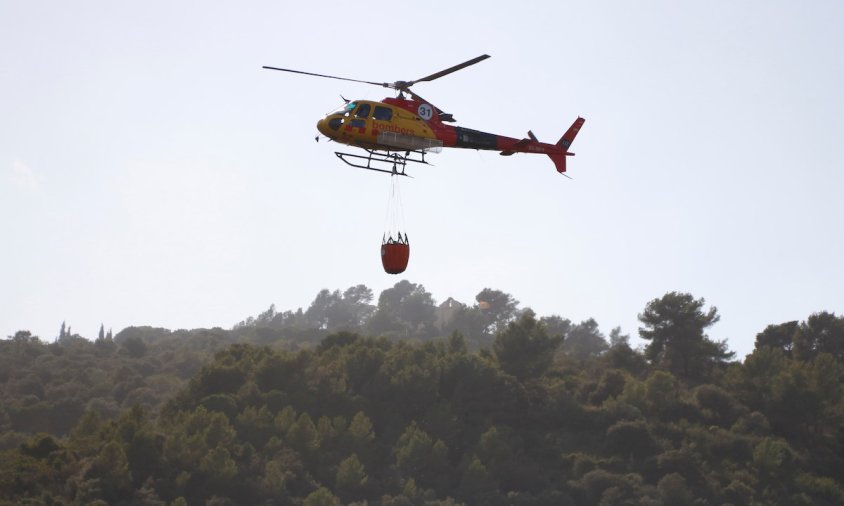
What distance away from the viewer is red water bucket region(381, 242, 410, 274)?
34.3 metres

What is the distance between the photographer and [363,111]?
34250 mm

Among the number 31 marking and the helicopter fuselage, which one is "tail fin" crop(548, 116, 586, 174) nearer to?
the helicopter fuselage

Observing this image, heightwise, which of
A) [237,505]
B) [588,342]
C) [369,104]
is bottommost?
[237,505]

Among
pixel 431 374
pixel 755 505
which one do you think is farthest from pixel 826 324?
pixel 431 374

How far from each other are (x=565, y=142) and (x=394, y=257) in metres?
10.3

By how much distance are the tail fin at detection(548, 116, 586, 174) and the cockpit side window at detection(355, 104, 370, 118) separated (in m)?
8.81

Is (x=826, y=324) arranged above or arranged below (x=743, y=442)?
above

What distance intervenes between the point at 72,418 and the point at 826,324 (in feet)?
193

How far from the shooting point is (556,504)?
6638cm

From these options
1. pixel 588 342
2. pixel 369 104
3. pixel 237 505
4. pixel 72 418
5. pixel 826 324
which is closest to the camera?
pixel 369 104

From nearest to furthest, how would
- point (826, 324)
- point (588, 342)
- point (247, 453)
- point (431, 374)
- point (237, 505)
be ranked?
point (237, 505), point (247, 453), point (431, 374), point (826, 324), point (588, 342)

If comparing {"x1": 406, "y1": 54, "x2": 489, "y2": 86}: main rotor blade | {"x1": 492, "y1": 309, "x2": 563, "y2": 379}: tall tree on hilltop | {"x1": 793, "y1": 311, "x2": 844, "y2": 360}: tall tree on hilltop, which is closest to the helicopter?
{"x1": 406, "y1": 54, "x2": 489, "y2": 86}: main rotor blade

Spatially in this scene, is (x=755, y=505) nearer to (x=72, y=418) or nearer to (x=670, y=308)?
(x=670, y=308)

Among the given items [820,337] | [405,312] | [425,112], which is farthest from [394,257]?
[405,312]
